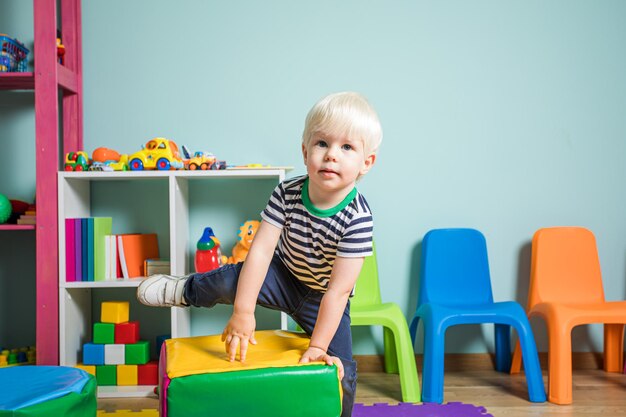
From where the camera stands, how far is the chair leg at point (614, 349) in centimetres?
285

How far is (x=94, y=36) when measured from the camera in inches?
114

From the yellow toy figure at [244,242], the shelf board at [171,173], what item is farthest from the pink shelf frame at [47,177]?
the yellow toy figure at [244,242]

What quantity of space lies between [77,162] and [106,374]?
88 cm

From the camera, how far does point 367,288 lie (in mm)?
2811

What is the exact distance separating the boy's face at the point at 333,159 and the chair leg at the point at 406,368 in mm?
1106

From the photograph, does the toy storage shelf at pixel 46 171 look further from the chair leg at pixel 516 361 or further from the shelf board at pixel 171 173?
the chair leg at pixel 516 361

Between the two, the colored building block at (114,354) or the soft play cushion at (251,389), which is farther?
the colored building block at (114,354)

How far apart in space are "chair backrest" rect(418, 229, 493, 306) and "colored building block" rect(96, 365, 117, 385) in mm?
1362

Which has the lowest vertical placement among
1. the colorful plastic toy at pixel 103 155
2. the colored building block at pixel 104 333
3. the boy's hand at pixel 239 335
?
the colored building block at pixel 104 333

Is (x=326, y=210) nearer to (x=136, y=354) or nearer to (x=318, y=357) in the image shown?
(x=318, y=357)

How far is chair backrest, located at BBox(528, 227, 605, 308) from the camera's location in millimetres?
2848

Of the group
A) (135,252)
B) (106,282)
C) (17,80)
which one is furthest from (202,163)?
(17,80)

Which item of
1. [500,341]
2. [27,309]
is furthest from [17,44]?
[500,341]

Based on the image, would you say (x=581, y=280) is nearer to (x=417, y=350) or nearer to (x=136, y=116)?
(x=417, y=350)
